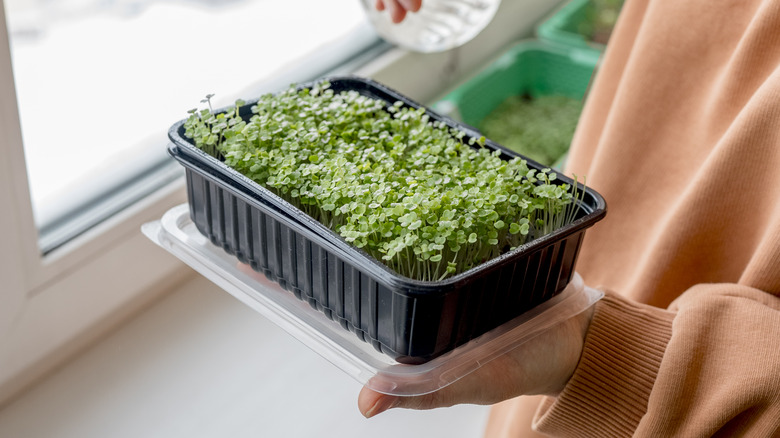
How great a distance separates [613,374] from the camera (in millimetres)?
724

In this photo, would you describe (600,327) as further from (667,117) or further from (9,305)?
(9,305)

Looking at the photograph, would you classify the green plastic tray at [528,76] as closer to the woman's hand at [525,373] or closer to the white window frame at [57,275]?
the white window frame at [57,275]

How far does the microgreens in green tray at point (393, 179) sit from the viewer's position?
626 millimetres

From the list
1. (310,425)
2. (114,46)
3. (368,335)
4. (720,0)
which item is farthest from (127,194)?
(720,0)

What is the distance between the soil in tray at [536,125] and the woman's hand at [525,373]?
0.93 metres

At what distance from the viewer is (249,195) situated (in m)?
0.66

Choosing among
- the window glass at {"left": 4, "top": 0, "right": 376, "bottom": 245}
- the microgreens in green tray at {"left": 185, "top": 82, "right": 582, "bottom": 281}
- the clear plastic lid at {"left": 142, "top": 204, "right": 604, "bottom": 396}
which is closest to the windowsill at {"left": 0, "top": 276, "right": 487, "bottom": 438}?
the window glass at {"left": 4, "top": 0, "right": 376, "bottom": 245}

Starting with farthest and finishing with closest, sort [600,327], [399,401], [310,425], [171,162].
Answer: [171,162], [310,425], [600,327], [399,401]

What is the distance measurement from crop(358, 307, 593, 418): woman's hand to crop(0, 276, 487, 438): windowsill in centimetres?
38

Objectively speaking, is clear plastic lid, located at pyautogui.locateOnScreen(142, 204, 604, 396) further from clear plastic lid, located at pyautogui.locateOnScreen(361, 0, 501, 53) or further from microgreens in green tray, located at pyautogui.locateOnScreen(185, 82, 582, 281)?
clear plastic lid, located at pyautogui.locateOnScreen(361, 0, 501, 53)

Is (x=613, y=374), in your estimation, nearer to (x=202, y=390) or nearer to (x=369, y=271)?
(x=369, y=271)

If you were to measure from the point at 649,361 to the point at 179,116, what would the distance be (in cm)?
80

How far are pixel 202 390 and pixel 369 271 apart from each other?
1.84ft

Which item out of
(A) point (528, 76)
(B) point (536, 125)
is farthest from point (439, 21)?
(A) point (528, 76)
